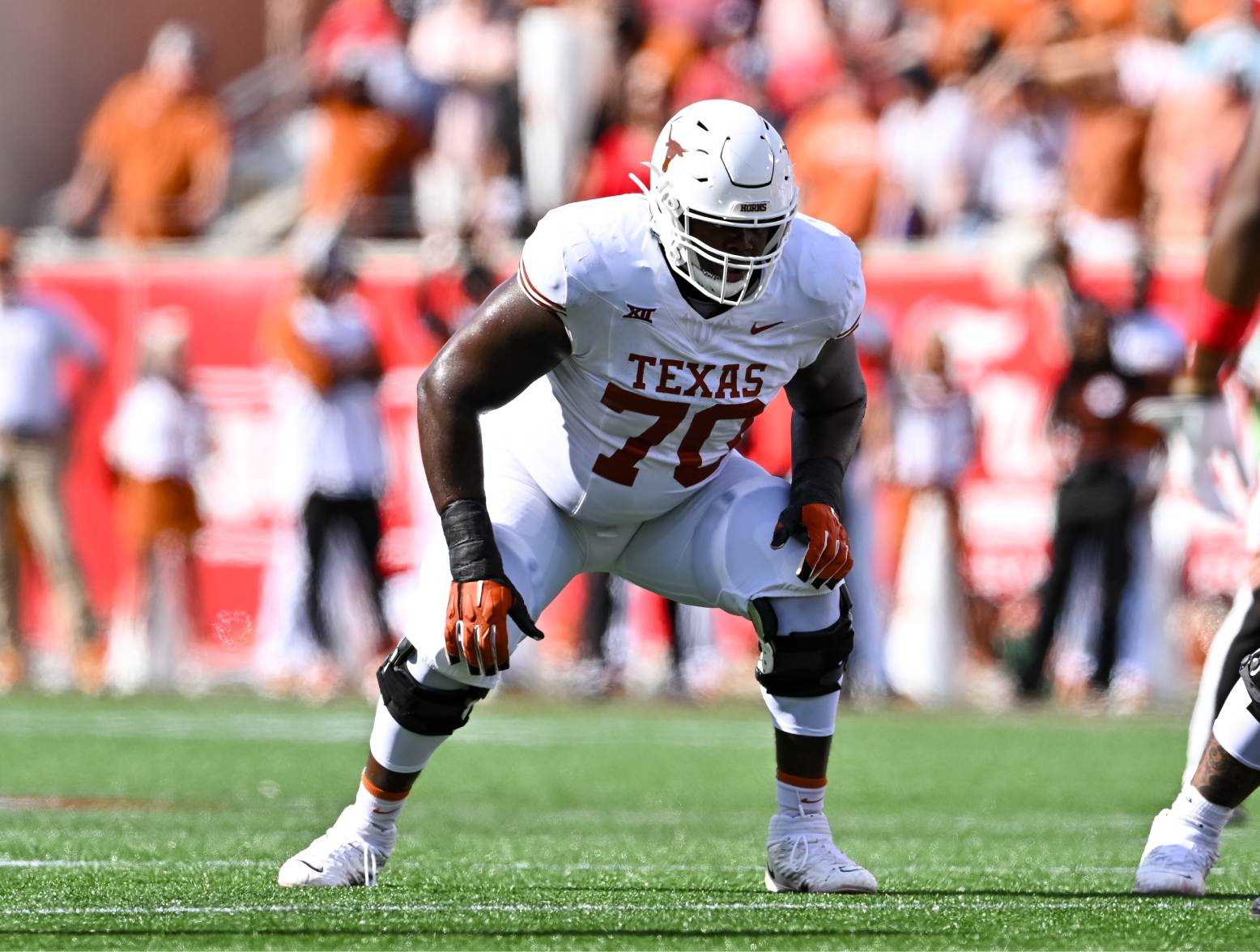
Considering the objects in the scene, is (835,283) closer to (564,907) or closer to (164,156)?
(564,907)

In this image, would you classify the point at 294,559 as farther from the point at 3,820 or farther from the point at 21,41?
the point at 21,41

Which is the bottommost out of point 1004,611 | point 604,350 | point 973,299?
point 1004,611

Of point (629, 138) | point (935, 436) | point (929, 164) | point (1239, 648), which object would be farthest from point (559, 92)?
point (1239, 648)

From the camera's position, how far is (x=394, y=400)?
41.8 ft

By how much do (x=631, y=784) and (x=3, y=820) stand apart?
2.38 m

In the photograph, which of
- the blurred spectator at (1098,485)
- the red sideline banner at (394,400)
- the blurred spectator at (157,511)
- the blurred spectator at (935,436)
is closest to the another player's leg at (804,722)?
the red sideline banner at (394,400)

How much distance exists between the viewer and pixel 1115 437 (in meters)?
11.3

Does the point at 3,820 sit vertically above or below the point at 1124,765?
above

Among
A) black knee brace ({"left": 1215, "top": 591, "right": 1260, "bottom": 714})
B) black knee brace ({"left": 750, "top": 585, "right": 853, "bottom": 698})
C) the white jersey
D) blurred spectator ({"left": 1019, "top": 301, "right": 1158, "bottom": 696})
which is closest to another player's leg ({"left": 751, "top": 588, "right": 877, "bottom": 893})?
black knee brace ({"left": 750, "top": 585, "right": 853, "bottom": 698})

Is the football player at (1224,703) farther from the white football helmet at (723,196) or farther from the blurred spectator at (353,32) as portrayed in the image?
the blurred spectator at (353,32)

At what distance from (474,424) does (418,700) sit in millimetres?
601

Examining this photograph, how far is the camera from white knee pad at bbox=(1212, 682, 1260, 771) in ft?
14.8

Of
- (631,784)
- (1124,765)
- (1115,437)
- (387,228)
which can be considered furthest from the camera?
(387,228)

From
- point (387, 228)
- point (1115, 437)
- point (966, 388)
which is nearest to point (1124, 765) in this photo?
point (1115, 437)
